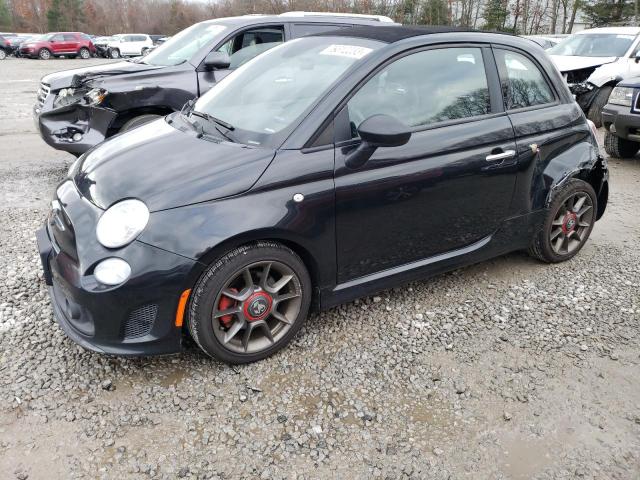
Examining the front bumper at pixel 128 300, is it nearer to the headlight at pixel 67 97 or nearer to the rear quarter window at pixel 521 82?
the rear quarter window at pixel 521 82

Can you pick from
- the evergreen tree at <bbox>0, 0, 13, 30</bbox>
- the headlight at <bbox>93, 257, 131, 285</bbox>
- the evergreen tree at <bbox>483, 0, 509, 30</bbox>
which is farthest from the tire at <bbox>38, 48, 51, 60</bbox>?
the evergreen tree at <bbox>0, 0, 13, 30</bbox>

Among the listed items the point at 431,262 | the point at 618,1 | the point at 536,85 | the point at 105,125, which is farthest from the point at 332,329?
the point at 618,1

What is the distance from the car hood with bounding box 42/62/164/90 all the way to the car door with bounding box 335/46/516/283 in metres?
3.71

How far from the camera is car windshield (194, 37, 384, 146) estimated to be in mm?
2930

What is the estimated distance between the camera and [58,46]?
3066 cm

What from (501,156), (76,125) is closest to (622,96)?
(501,156)

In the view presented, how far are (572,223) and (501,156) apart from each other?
112 cm

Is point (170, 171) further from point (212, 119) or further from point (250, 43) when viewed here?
point (250, 43)

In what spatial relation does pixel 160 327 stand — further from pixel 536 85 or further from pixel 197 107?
pixel 536 85

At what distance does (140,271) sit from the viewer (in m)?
2.39

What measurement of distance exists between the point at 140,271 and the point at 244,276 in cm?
52

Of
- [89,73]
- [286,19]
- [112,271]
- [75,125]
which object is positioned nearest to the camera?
[112,271]

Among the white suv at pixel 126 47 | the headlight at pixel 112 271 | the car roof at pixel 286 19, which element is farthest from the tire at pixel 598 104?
the white suv at pixel 126 47

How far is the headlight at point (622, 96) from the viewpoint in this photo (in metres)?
7.00
